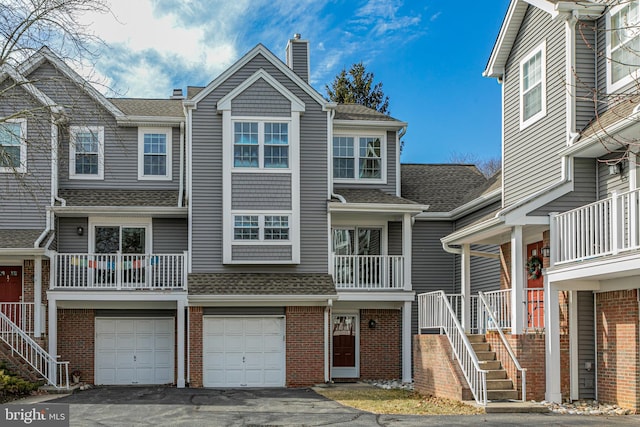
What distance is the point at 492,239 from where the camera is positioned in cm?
2033

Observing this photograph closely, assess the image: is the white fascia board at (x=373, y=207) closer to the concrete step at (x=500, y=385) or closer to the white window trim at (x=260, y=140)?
the white window trim at (x=260, y=140)

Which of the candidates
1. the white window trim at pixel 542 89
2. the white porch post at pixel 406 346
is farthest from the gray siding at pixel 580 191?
the white porch post at pixel 406 346

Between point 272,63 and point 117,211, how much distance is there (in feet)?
20.3

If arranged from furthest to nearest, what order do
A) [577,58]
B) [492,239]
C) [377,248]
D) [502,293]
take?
[377,248]
[492,239]
[502,293]
[577,58]

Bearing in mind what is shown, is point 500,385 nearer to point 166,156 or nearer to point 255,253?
point 255,253

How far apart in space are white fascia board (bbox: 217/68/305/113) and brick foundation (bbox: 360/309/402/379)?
6666mm

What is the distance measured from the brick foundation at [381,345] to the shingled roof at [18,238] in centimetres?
984

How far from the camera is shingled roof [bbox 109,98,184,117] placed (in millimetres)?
26172

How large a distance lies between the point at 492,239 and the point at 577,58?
5091 millimetres

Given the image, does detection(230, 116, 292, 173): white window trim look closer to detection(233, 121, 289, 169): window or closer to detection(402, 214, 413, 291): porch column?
detection(233, 121, 289, 169): window

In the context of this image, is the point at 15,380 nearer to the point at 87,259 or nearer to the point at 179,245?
the point at 87,259

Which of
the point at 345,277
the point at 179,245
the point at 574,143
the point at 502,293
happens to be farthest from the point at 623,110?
the point at 179,245

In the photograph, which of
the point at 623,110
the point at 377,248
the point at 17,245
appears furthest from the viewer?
the point at 377,248

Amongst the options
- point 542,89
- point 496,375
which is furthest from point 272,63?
point 496,375
